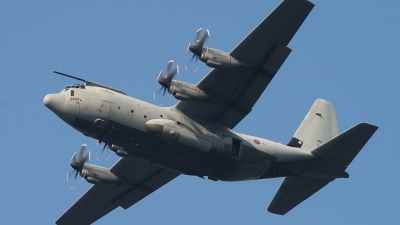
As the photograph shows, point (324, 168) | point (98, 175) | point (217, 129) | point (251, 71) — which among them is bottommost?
point (98, 175)

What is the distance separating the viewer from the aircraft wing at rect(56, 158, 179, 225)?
4975 cm

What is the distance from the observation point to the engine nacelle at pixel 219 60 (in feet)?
139

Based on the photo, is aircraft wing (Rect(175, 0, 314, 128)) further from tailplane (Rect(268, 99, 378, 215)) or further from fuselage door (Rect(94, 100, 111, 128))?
tailplane (Rect(268, 99, 378, 215))

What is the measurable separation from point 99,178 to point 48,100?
839cm

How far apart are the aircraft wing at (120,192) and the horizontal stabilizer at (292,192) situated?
664cm

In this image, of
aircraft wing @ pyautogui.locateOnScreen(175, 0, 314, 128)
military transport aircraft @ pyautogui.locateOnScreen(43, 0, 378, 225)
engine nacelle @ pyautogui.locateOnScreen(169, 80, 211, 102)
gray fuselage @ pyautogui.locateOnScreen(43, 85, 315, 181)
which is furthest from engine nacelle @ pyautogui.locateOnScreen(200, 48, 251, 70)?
gray fuselage @ pyautogui.locateOnScreen(43, 85, 315, 181)

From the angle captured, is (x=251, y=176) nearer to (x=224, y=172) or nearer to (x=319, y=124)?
(x=224, y=172)

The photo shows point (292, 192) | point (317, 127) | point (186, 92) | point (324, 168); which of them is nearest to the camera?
point (186, 92)

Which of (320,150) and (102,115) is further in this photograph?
(320,150)

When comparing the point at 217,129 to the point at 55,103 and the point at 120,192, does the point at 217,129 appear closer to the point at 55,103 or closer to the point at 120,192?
the point at 55,103

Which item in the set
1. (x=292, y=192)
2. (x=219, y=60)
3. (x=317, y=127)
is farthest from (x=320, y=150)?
(x=219, y=60)

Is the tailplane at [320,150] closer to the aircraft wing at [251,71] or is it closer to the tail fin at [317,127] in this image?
the tail fin at [317,127]

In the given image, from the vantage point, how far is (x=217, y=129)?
148ft

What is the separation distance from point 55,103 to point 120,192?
11301mm
